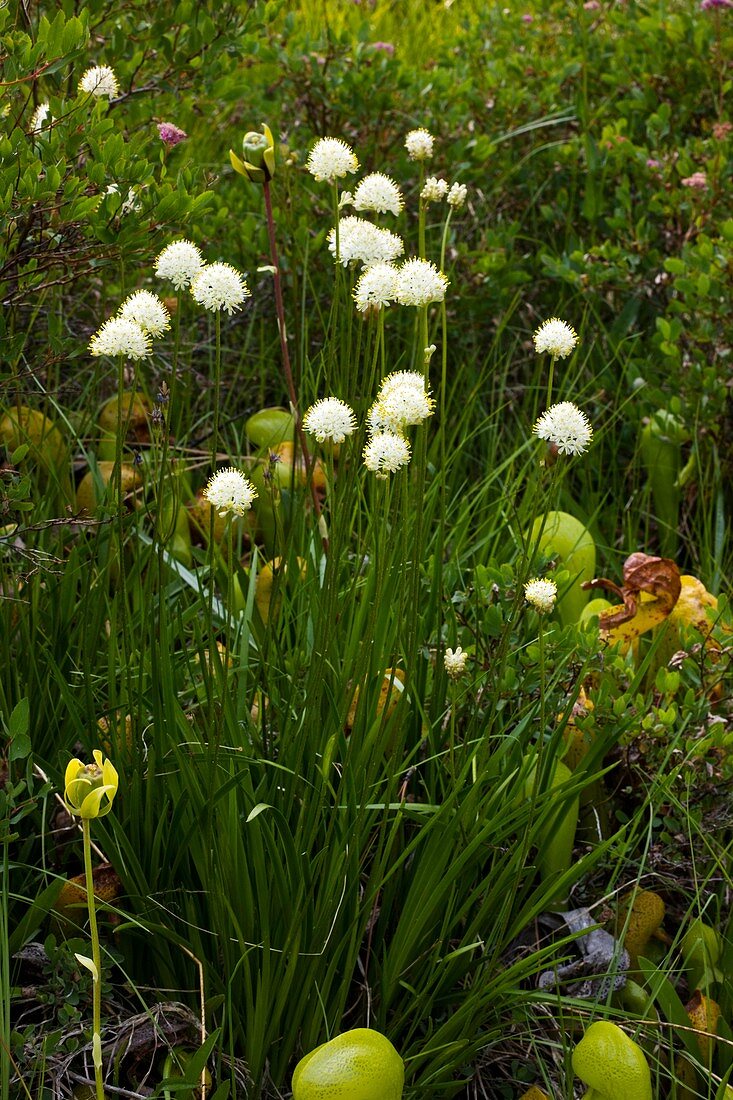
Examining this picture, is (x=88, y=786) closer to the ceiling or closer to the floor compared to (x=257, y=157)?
closer to the floor

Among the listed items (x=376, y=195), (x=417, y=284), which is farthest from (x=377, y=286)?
(x=376, y=195)

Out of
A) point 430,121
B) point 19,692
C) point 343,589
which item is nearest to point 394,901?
point 343,589

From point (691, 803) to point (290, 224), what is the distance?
1.73m

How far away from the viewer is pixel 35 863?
67.0 inches

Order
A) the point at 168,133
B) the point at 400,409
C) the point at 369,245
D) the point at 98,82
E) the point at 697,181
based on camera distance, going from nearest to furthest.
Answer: the point at 400,409 < the point at 369,245 < the point at 98,82 < the point at 168,133 < the point at 697,181

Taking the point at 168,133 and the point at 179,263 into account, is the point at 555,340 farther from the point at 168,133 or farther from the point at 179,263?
the point at 168,133

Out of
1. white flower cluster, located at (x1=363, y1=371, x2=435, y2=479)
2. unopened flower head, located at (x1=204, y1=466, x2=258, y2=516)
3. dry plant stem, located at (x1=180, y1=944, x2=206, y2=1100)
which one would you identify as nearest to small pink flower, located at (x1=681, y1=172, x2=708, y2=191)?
white flower cluster, located at (x1=363, y1=371, x2=435, y2=479)

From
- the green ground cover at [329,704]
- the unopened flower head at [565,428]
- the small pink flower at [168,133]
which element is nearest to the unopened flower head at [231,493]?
the green ground cover at [329,704]

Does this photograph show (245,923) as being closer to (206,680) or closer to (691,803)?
(206,680)

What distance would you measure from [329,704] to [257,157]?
779mm

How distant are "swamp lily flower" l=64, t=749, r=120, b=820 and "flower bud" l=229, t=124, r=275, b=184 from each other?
2.80 ft

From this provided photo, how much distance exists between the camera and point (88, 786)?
103cm

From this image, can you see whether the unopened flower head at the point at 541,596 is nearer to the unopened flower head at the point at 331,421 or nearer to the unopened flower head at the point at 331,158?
the unopened flower head at the point at 331,421

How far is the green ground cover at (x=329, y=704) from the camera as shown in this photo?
1428 millimetres
